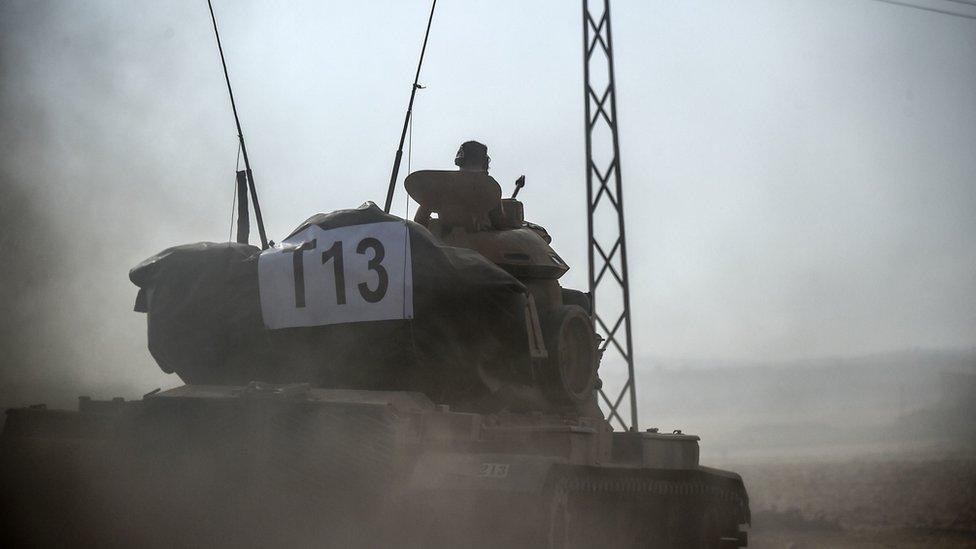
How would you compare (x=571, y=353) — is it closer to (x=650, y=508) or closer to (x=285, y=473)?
(x=650, y=508)

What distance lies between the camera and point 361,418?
7.56 metres

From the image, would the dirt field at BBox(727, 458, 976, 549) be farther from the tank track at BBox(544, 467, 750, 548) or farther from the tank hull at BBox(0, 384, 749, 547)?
the tank hull at BBox(0, 384, 749, 547)

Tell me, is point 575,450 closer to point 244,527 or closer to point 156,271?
point 244,527

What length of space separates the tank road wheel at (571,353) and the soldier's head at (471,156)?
1828mm

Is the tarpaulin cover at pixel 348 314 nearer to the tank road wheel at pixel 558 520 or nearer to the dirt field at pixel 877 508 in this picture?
the tank road wheel at pixel 558 520

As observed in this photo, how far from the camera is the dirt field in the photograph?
1673 centimetres

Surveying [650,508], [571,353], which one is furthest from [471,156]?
[650,508]

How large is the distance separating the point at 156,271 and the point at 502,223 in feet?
10.4

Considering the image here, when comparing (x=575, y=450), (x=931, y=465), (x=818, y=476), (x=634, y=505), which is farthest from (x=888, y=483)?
(x=575, y=450)

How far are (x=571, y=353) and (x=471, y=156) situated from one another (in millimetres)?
2225

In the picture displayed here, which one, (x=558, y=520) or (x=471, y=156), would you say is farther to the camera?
(x=471, y=156)

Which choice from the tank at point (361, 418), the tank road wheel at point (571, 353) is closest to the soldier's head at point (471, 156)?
the tank at point (361, 418)

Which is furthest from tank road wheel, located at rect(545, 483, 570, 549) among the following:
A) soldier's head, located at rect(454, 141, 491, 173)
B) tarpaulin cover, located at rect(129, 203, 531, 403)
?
soldier's head, located at rect(454, 141, 491, 173)

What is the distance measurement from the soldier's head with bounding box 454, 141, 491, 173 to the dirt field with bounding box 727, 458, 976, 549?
772 cm
